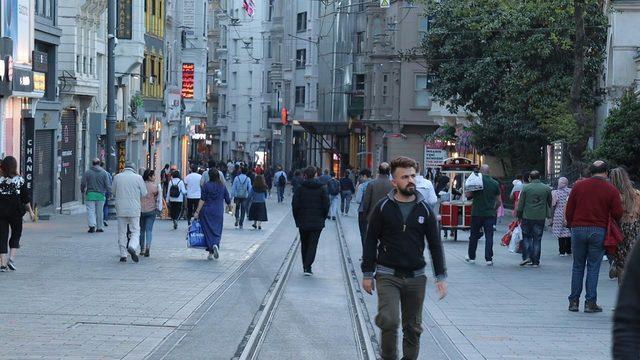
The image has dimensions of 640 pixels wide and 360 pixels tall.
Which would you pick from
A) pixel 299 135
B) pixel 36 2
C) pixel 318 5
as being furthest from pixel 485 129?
pixel 299 135

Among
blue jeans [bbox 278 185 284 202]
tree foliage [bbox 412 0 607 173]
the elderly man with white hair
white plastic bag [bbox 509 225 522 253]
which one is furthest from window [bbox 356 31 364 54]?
the elderly man with white hair

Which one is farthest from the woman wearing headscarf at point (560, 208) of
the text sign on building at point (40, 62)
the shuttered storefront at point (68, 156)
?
the shuttered storefront at point (68, 156)

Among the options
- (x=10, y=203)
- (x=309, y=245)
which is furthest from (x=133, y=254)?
(x=309, y=245)

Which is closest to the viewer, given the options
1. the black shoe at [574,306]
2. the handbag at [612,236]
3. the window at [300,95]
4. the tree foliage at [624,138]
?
the handbag at [612,236]

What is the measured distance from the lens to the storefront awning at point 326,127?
3165 inches

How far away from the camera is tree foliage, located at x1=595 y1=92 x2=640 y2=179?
2878 cm

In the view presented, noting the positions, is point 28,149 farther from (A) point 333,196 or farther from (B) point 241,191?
(A) point 333,196

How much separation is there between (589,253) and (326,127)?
68.1 metres

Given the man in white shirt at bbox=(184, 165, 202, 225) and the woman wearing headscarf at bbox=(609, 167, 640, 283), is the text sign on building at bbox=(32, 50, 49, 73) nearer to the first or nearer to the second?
the man in white shirt at bbox=(184, 165, 202, 225)

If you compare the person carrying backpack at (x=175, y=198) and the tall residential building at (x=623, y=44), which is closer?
the person carrying backpack at (x=175, y=198)

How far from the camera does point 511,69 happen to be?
45.6 m

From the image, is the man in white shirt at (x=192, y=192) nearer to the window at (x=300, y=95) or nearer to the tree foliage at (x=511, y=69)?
the tree foliage at (x=511, y=69)

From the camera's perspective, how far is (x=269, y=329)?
41.9ft

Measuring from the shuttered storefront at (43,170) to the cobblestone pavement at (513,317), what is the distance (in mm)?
16395
